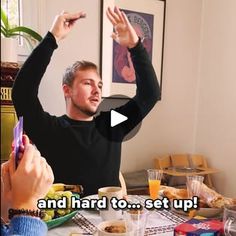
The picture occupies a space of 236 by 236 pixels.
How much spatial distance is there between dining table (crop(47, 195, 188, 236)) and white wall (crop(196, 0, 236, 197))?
1442 millimetres

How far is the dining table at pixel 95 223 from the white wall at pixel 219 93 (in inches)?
56.8

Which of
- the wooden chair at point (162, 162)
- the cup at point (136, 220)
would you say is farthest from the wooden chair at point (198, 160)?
the cup at point (136, 220)

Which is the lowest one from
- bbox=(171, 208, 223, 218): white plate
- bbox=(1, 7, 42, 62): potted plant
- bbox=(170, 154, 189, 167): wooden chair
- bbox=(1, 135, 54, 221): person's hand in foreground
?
bbox=(170, 154, 189, 167): wooden chair

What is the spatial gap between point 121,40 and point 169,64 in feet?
3.38

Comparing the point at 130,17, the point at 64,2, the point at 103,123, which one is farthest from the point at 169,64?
the point at 103,123

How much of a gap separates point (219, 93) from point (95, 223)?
68.1 inches

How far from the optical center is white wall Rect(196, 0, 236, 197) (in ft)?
7.30

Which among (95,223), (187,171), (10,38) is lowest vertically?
(187,171)

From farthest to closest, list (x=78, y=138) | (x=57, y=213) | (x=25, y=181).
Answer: (x=78, y=138) < (x=57, y=213) < (x=25, y=181)

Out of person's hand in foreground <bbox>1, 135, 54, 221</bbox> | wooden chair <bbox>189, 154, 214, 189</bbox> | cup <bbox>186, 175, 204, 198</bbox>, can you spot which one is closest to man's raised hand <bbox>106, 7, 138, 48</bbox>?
cup <bbox>186, 175, 204, 198</bbox>

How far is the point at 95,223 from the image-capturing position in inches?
34.4
